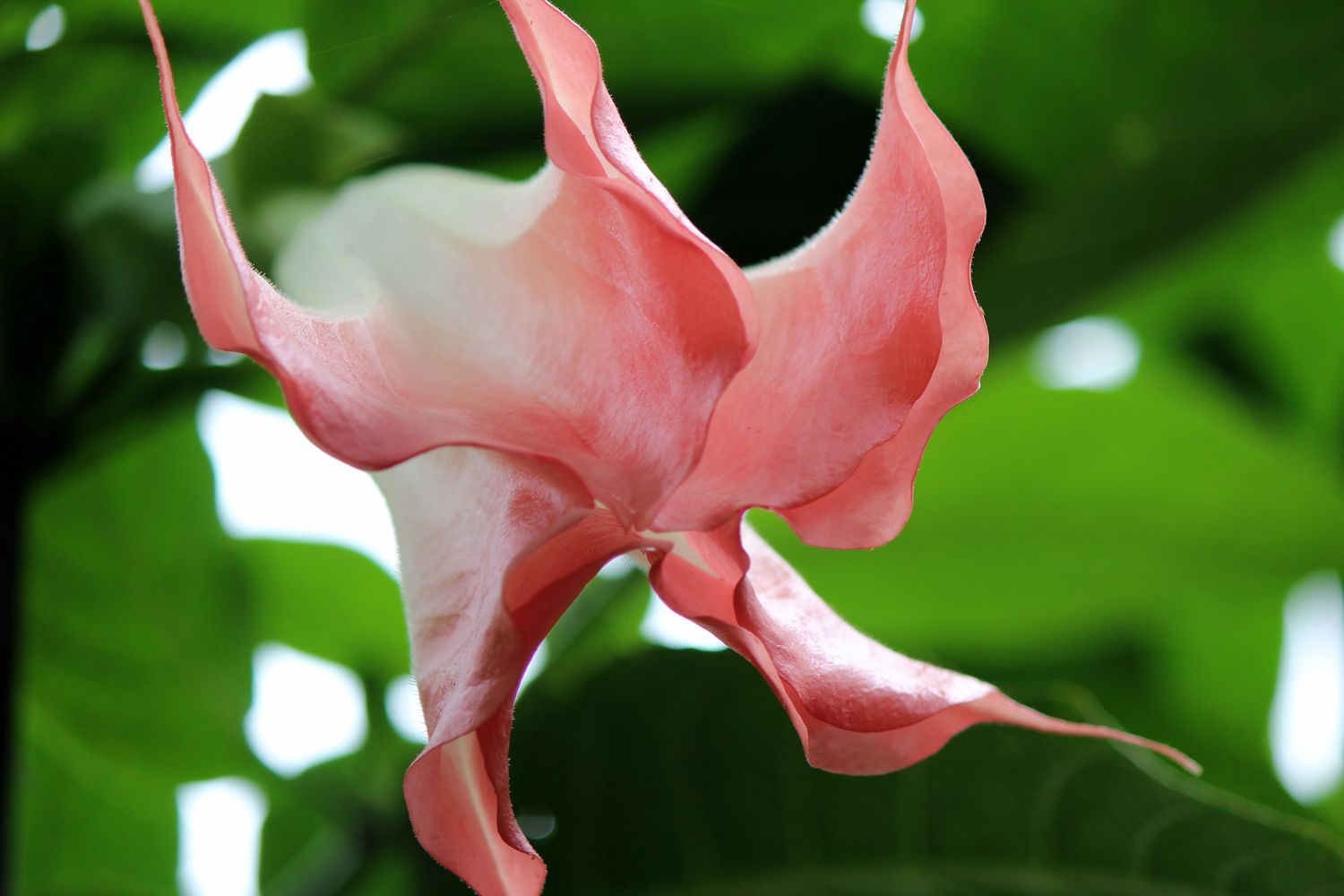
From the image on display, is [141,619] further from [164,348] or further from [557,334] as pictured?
[557,334]

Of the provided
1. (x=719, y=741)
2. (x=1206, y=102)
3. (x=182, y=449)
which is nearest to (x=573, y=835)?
(x=719, y=741)

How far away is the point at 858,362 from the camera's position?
0.64ft

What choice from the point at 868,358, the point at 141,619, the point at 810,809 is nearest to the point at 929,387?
the point at 868,358

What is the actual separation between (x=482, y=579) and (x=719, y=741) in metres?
0.22

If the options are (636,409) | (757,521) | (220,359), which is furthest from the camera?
(757,521)

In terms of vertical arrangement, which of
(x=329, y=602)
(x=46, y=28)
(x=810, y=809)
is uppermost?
(x=46, y=28)

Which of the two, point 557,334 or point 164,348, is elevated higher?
point 557,334

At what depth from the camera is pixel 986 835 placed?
39 centimetres

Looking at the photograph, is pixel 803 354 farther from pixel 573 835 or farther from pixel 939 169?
pixel 573 835

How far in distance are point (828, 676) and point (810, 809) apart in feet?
0.73

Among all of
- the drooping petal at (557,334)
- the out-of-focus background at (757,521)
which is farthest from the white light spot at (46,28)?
the drooping petal at (557,334)

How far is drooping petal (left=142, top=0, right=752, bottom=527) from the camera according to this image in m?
0.18

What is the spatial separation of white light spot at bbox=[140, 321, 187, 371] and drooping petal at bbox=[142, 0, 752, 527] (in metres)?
0.18

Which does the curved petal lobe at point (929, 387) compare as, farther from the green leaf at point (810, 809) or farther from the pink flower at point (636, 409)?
the green leaf at point (810, 809)
